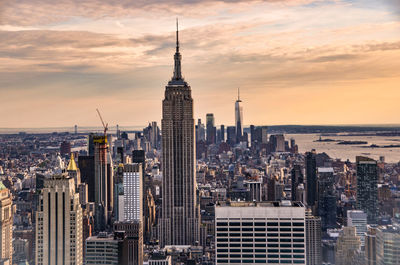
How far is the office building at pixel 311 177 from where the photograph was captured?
9344mm

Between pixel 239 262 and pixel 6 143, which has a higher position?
pixel 6 143

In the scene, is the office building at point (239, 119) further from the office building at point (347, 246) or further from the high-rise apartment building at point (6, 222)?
the high-rise apartment building at point (6, 222)

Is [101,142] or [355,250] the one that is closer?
[355,250]

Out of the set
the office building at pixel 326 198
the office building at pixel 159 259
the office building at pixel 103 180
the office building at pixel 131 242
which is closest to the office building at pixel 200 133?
the office building at pixel 103 180

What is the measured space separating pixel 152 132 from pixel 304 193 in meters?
4.89

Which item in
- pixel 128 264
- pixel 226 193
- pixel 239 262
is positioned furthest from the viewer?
pixel 226 193

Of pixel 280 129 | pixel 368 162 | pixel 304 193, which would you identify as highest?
pixel 280 129

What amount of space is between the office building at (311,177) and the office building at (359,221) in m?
0.71

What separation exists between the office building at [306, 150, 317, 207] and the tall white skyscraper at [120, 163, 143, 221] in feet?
12.4

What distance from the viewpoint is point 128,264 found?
7438 millimetres

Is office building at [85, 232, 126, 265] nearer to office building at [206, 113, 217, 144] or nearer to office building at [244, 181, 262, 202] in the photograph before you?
office building at [244, 181, 262, 202]

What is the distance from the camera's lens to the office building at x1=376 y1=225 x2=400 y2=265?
5.77 meters

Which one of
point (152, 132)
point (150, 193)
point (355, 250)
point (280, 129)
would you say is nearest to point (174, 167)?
point (150, 193)

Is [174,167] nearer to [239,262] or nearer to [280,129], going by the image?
[280,129]
